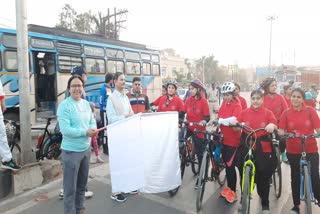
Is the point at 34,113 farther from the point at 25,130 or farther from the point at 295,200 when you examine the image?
the point at 295,200

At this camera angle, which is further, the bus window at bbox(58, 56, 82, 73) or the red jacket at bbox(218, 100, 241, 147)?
the bus window at bbox(58, 56, 82, 73)

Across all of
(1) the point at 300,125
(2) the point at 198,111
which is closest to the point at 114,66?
(2) the point at 198,111

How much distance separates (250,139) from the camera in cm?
347

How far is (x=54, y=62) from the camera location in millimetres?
9484

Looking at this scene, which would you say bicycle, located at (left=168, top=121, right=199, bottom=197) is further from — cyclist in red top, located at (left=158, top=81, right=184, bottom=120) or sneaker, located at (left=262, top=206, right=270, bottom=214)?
sneaker, located at (left=262, top=206, right=270, bottom=214)

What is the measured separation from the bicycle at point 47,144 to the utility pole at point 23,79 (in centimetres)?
A: 77

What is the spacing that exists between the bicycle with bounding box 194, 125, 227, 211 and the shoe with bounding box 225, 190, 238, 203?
0.32m

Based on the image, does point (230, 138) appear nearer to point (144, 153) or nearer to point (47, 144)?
point (144, 153)

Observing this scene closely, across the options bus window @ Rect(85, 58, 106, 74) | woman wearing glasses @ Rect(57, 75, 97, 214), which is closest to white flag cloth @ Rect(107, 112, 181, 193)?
woman wearing glasses @ Rect(57, 75, 97, 214)

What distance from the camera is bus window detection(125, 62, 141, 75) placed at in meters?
12.8

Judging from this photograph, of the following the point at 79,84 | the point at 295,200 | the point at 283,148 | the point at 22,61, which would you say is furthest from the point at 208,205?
the point at 22,61

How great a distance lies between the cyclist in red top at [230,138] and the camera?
4.01m

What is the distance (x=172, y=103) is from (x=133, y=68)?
8.20 m

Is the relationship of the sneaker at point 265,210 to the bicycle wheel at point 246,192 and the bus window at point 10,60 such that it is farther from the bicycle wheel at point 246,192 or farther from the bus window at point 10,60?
the bus window at point 10,60
